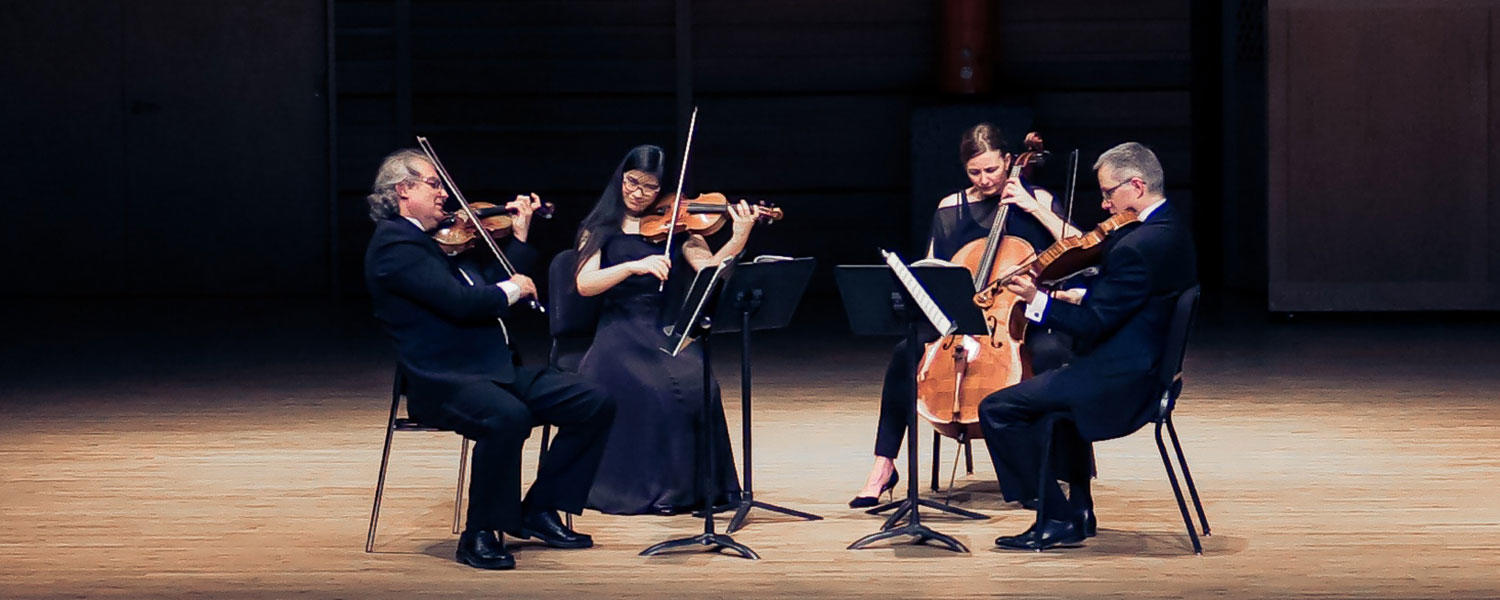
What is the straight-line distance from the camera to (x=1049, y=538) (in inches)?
174

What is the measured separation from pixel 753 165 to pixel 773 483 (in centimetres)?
579

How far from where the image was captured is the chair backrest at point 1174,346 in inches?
170

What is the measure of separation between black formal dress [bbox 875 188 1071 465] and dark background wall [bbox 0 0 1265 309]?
556cm

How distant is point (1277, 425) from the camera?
6.19 m

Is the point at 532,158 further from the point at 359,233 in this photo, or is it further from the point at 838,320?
the point at 838,320

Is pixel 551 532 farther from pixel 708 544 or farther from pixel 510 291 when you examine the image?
pixel 510 291

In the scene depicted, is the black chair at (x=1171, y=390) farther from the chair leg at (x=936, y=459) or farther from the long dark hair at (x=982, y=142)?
the long dark hair at (x=982, y=142)

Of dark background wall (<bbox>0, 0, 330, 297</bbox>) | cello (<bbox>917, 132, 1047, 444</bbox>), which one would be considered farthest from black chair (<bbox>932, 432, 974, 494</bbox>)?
dark background wall (<bbox>0, 0, 330, 297</bbox>)

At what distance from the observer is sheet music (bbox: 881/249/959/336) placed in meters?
4.23

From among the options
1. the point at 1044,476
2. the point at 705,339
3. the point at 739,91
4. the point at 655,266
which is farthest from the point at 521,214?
the point at 739,91

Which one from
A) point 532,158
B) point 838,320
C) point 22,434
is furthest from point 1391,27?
point 22,434

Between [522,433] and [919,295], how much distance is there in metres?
0.94

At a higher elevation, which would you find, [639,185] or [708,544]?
[639,185]

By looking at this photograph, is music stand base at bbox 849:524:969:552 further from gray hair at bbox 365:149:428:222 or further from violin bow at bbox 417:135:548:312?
gray hair at bbox 365:149:428:222
